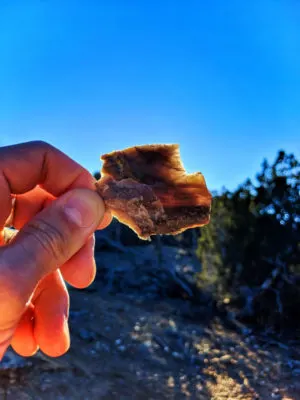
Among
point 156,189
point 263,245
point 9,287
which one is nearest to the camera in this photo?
point 9,287

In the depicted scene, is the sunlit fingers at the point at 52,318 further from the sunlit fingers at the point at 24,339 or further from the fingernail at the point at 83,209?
the fingernail at the point at 83,209

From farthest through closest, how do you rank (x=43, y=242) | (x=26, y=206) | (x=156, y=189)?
(x=26, y=206) < (x=156, y=189) < (x=43, y=242)

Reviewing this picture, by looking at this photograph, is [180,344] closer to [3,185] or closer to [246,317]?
[246,317]

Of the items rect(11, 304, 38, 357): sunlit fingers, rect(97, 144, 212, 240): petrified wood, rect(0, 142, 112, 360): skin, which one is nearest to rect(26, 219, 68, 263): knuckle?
rect(0, 142, 112, 360): skin

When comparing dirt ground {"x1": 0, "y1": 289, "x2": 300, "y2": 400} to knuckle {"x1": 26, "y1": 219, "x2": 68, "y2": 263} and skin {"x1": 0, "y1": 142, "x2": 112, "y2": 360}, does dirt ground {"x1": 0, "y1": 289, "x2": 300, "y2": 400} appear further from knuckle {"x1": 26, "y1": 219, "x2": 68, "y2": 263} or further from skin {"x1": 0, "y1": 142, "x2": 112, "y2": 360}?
knuckle {"x1": 26, "y1": 219, "x2": 68, "y2": 263}

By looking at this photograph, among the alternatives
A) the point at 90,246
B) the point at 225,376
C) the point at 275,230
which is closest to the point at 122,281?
the point at 275,230

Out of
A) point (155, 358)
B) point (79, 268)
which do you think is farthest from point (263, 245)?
point (79, 268)

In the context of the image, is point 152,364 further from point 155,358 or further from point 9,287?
point 9,287
